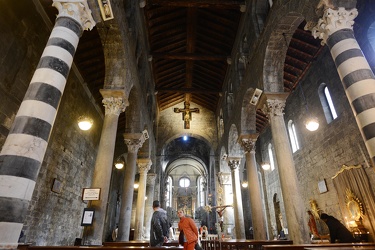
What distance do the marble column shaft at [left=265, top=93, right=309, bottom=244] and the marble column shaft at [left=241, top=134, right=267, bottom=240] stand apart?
3.08m

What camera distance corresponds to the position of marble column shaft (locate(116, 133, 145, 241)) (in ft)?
29.5

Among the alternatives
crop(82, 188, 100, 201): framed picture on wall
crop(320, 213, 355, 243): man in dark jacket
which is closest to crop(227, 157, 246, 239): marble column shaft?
crop(320, 213, 355, 243): man in dark jacket

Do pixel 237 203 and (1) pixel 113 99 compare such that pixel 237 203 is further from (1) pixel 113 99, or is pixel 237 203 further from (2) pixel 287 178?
(1) pixel 113 99

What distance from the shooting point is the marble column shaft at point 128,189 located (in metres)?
8.98

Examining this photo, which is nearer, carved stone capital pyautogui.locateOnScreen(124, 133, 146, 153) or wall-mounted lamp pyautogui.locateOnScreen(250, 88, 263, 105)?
wall-mounted lamp pyautogui.locateOnScreen(250, 88, 263, 105)

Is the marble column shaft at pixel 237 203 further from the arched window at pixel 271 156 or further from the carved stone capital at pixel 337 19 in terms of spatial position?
the carved stone capital at pixel 337 19

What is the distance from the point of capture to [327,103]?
32.6ft

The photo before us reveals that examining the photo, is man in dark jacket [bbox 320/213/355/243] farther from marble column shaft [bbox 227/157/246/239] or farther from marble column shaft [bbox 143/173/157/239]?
marble column shaft [bbox 143/173/157/239]

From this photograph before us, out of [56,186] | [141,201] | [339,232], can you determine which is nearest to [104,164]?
[56,186]

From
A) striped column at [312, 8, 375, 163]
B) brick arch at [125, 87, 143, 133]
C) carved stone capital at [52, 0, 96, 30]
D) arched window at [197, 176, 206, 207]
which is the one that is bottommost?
striped column at [312, 8, 375, 163]

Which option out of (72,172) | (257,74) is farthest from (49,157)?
(257,74)

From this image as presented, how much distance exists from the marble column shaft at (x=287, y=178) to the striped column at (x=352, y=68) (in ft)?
9.27

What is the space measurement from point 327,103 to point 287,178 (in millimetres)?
5381

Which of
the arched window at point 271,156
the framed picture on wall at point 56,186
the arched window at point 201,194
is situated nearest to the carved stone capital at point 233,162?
the arched window at point 271,156
